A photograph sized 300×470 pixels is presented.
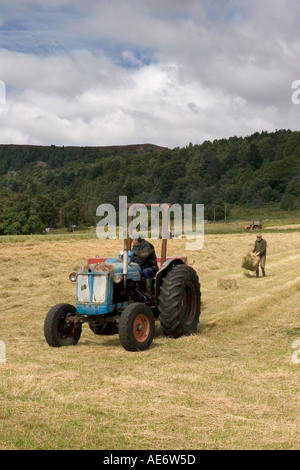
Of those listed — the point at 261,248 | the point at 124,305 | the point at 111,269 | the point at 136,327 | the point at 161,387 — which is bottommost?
the point at 161,387

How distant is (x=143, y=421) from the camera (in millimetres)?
5133

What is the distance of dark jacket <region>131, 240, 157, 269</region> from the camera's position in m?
9.37

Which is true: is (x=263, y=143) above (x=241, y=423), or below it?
above

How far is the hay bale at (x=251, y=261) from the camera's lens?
59.2 feet

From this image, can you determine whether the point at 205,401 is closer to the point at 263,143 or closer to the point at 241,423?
the point at 241,423

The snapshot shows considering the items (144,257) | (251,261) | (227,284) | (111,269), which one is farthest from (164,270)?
Result: (251,261)

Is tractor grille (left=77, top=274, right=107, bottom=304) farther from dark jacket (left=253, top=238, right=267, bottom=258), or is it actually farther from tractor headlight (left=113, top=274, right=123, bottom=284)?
dark jacket (left=253, top=238, right=267, bottom=258)

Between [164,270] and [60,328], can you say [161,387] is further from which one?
[164,270]

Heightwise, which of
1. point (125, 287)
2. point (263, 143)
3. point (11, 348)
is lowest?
point (11, 348)

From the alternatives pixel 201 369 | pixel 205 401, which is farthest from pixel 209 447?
pixel 201 369

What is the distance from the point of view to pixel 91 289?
28.4 ft

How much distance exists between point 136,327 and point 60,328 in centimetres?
131

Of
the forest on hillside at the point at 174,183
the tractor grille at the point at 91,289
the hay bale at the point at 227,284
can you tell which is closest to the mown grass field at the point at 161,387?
the tractor grille at the point at 91,289
